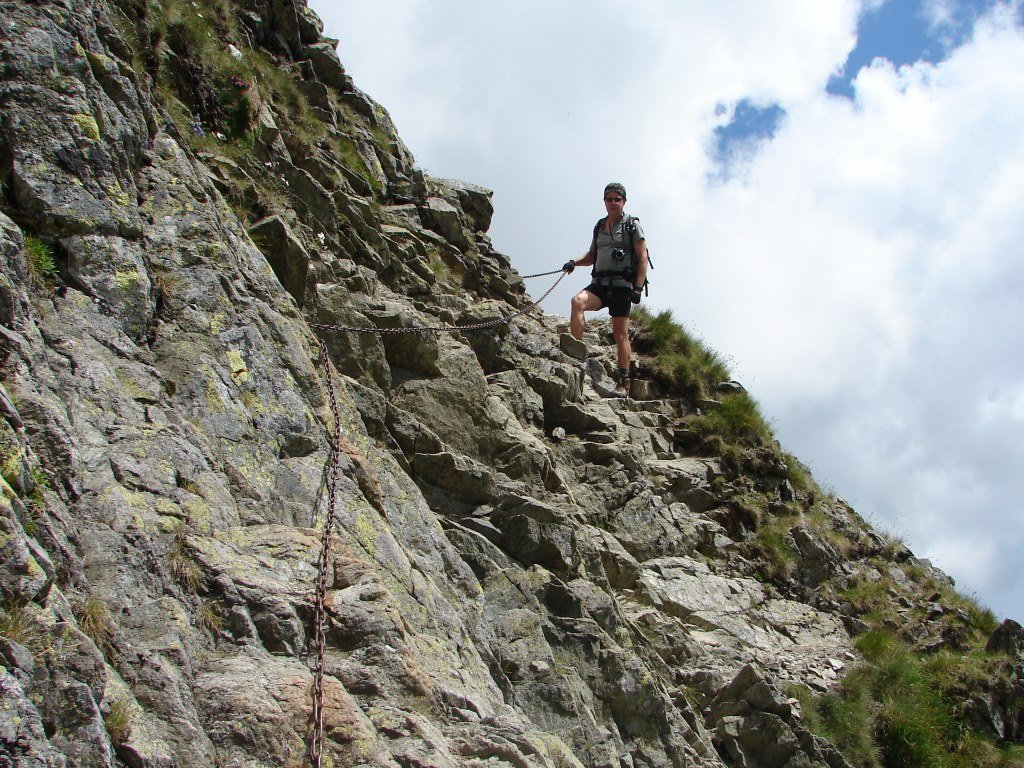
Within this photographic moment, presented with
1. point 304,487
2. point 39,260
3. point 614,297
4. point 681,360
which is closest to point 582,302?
point 614,297

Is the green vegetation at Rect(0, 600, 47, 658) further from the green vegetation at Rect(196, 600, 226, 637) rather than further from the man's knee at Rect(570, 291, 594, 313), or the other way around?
the man's knee at Rect(570, 291, 594, 313)

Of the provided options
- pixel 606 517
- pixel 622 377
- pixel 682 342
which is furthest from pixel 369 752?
pixel 682 342

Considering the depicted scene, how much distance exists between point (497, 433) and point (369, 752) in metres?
6.97

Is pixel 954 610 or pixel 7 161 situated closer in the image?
pixel 7 161

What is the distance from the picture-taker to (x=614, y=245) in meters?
16.2

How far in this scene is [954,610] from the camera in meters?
16.2

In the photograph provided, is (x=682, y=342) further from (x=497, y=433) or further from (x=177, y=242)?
(x=177, y=242)

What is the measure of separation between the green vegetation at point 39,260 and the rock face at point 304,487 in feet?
0.08

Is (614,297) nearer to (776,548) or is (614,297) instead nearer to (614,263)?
(614,263)

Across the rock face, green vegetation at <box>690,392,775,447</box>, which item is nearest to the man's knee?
the rock face

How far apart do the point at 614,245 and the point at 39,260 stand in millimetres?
10804

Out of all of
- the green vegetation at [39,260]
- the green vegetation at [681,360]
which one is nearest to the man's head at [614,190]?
the green vegetation at [681,360]

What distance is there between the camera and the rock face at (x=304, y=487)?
5.22 m

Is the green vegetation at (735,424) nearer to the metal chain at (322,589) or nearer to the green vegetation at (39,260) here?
the metal chain at (322,589)
